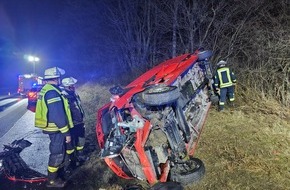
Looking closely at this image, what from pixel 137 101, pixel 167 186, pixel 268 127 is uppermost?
pixel 137 101

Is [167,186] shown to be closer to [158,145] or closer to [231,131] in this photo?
[158,145]

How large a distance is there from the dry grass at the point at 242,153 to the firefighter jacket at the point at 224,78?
2.33ft

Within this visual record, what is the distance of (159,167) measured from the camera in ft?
13.1

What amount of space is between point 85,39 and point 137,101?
66.9ft

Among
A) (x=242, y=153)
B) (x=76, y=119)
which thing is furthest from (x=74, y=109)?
(x=242, y=153)

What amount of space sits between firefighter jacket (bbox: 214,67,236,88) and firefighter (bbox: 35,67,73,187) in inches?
169

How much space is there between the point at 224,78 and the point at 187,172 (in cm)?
414

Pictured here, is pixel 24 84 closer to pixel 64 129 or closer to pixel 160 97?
pixel 64 129

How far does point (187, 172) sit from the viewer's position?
4016 millimetres

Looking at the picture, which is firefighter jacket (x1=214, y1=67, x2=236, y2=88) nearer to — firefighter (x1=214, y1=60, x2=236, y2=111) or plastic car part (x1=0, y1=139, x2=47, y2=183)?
firefighter (x1=214, y1=60, x2=236, y2=111)

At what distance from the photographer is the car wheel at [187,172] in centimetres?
394

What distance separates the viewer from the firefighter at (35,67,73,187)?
462 centimetres

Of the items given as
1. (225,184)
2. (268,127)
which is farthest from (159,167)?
(268,127)

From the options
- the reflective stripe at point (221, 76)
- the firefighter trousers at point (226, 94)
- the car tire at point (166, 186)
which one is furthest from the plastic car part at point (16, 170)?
the reflective stripe at point (221, 76)
